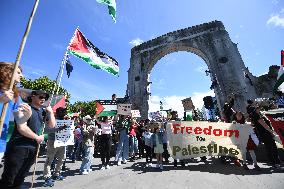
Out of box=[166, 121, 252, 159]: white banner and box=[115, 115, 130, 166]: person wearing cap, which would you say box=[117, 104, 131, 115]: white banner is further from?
box=[166, 121, 252, 159]: white banner

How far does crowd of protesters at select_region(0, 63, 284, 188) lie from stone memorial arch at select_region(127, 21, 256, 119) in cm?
1015

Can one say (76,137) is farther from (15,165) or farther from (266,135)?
(15,165)

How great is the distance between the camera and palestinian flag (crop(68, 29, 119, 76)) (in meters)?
6.98

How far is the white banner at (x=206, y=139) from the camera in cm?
757

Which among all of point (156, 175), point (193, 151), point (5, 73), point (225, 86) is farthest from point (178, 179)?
point (225, 86)

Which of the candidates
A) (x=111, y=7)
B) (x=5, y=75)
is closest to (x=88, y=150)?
(x=111, y=7)

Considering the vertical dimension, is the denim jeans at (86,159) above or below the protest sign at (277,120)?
below

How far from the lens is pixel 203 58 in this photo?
25578 mm

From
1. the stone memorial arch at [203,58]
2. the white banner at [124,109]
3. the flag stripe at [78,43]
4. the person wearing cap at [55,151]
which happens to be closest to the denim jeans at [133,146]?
the white banner at [124,109]

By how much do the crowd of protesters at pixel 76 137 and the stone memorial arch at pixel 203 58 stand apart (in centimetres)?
1015

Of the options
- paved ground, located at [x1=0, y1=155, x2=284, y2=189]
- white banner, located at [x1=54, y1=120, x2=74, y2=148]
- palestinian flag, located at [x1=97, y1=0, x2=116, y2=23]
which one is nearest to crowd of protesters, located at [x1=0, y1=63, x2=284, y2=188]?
white banner, located at [x1=54, y1=120, x2=74, y2=148]

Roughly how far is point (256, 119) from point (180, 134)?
101 inches

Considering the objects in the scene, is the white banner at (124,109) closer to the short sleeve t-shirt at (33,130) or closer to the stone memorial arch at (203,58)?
the short sleeve t-shirt at (33,130)

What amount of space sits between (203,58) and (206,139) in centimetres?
1929
